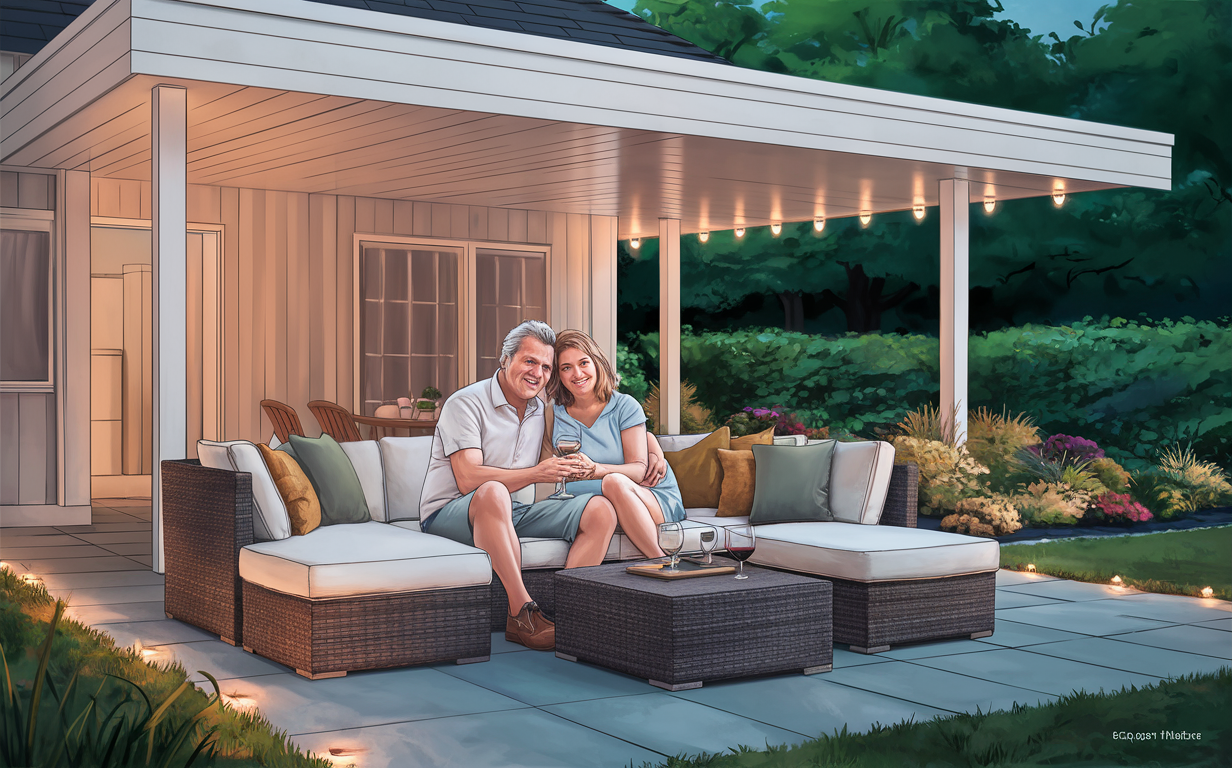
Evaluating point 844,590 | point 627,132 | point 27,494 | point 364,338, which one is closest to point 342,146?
point 627,132

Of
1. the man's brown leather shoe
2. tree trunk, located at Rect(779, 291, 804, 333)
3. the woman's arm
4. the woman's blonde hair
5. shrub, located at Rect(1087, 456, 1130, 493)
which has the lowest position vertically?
the man's brown leather shoe

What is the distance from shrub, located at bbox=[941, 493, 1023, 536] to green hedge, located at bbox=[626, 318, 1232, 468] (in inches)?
188

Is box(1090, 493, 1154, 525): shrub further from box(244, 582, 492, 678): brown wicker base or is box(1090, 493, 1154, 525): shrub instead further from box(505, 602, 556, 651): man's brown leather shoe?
box(244, 582, 492, 678): brown wicker base

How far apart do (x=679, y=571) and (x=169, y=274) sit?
2.80m

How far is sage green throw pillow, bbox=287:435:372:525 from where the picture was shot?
504cm

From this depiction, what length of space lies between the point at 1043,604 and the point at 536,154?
393 centimetres

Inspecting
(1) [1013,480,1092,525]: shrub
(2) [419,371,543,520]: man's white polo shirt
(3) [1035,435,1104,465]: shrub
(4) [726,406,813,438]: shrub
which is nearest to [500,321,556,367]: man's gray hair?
(2) [419,371,543,520]: man's white polo shirt

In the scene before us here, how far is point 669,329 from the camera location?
9992 mm

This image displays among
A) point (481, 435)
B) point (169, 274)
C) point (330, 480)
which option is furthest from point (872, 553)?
point (169, 274)

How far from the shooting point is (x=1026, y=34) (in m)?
18.4

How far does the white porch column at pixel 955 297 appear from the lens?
27.8ft

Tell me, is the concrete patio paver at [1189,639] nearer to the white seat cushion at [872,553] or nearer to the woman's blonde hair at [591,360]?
the white seat cushion at [872,553]

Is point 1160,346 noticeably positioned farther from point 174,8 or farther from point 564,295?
point 174,8

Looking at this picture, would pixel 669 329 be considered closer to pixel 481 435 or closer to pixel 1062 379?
pixel 1062 379
